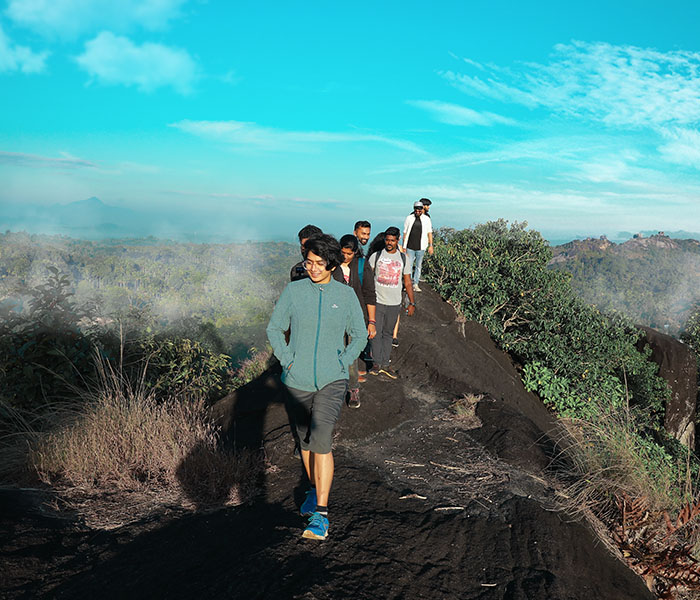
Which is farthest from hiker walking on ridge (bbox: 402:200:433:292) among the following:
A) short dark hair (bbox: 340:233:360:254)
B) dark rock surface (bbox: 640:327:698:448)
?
dark rock surface (bbox: 640:327:698:448)

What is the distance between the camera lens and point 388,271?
5957 millimetres

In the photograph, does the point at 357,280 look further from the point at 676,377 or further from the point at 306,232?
the point at 676,377

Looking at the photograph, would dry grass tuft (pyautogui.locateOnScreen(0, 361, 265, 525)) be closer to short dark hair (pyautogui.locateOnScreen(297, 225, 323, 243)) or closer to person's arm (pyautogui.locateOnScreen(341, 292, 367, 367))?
person's arm (pyautogui.locateOnScreen(341, 292, 367, 367))

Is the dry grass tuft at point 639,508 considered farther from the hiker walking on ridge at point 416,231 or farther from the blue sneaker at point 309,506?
the hiker walking on ridge at point 416,231

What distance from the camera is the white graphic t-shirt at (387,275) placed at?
5.95m

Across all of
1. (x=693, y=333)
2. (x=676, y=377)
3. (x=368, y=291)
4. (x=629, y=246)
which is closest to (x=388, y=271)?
(x=368, y=291)

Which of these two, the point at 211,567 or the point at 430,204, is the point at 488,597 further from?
the point at 430,204

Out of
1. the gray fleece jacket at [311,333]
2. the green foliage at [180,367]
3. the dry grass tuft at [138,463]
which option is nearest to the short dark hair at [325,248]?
the gray fleece jacket at [311,333]

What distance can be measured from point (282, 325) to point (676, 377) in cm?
1503

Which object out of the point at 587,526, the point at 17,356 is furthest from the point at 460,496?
the point at 17,356

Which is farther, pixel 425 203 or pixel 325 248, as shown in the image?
pixel 425 203

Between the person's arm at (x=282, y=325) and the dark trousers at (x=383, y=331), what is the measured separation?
123 inches

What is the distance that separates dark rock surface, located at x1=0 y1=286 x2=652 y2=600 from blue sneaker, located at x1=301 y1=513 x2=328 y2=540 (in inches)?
2.7

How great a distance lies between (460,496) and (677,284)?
364ft
